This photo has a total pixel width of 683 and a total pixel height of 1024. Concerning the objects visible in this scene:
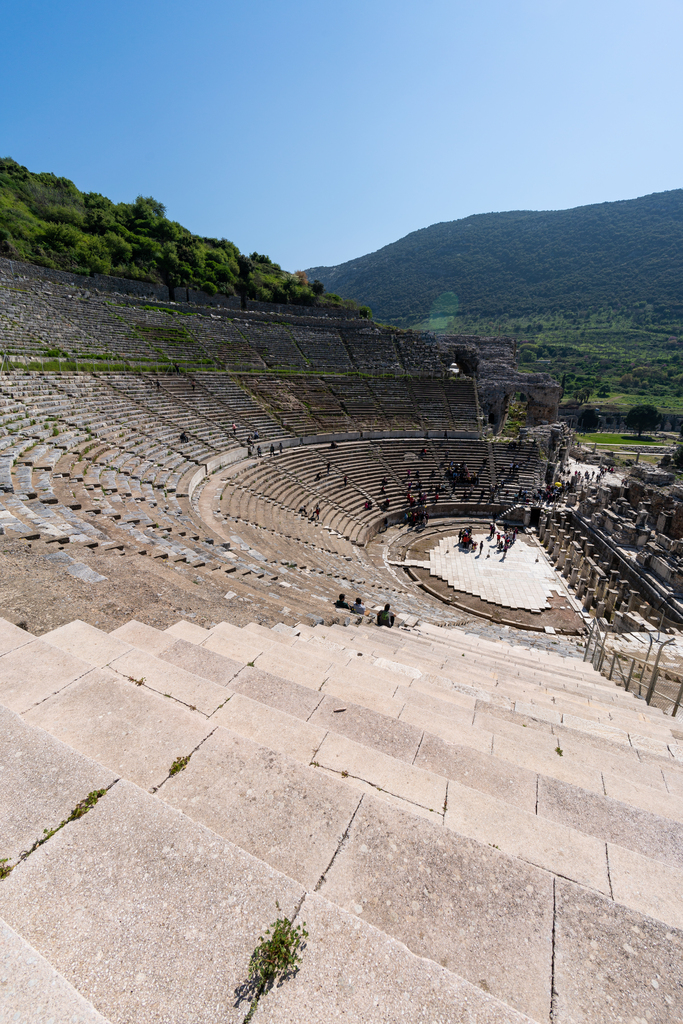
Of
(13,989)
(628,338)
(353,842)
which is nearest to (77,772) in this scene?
(13,989)

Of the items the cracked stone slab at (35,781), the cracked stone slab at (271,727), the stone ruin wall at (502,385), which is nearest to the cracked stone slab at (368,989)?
the cracked stone slab at (271,727)

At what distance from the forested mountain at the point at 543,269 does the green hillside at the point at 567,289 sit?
41 centimetres

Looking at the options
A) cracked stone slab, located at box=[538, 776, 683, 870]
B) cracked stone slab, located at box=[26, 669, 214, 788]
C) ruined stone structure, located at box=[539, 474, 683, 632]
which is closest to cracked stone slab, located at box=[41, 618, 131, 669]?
cracked stone slab, located at box=[26, 669, 214, 788]

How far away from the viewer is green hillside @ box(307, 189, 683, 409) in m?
116

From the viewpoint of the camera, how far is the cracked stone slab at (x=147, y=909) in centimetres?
164

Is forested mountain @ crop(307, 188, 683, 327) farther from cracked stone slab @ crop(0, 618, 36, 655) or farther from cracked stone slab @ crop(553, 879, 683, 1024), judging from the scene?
cracked stone slab @ crop(553, 879, 683, 1024)

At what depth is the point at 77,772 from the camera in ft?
8.37

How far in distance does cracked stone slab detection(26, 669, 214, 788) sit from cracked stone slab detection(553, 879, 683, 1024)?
2294mm

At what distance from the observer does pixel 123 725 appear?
10.2ft

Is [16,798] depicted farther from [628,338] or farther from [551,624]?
[628,338]

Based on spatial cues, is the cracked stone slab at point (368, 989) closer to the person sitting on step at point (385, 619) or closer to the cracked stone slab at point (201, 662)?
the cracked stone slab at point (201, 662)

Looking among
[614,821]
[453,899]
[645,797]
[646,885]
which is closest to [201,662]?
[453,899]

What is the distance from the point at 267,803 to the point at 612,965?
1814mm

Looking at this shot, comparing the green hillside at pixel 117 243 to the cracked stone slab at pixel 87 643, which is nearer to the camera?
the cracked stone slab at pixel 87 643
